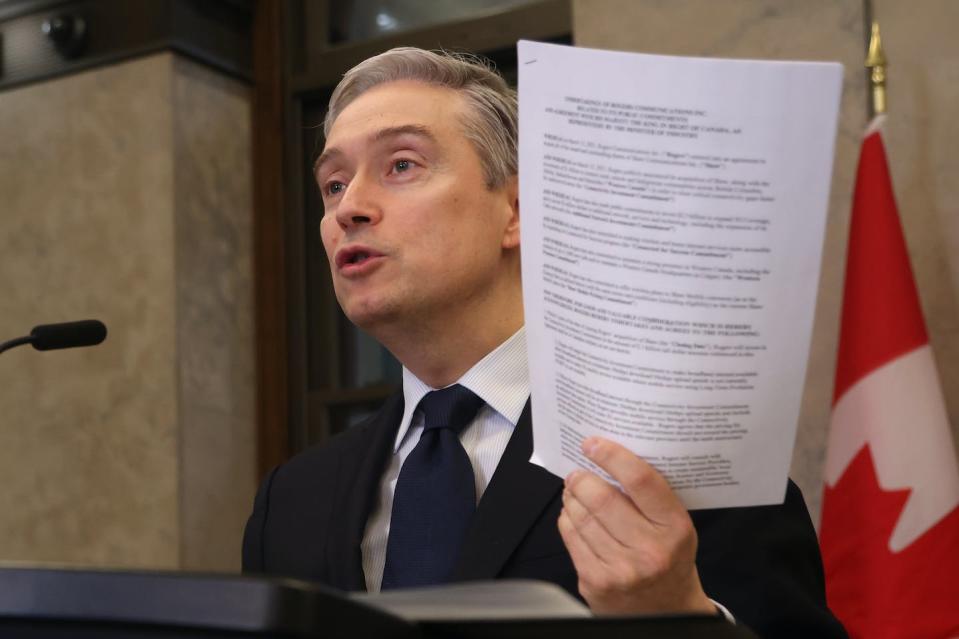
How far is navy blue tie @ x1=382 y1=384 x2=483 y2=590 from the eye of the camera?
173 centimetres

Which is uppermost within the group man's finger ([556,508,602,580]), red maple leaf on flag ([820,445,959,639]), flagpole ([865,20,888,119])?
flagpole ([865,20,888,119])

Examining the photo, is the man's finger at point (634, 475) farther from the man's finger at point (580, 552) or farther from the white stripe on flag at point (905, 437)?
the white stripe on flag at point (905, 437)

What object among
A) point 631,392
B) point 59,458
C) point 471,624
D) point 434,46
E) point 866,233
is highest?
point 434,46

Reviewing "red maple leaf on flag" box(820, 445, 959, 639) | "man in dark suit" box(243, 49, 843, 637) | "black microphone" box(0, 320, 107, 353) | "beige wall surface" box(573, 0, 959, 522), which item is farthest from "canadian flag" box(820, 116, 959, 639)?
"black microphone" box(0, 320, 107, 353)

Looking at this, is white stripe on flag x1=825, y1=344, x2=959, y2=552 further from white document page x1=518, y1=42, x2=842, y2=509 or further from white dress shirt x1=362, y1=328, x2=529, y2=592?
white document page x1=518, y1=42, x2=842, y2=509

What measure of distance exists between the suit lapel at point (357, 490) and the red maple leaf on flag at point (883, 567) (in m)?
1.22

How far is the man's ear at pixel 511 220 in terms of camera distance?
209 cm

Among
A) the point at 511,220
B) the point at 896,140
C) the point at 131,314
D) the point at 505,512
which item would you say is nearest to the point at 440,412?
the point at 505,512

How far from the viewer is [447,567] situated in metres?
1.71

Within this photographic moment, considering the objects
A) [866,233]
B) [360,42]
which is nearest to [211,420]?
[360,42]

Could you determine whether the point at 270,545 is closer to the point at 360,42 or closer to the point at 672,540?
the point at 672,540

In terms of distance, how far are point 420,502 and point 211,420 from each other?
2.60 meters

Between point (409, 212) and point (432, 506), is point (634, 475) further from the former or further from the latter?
point (409, 212)

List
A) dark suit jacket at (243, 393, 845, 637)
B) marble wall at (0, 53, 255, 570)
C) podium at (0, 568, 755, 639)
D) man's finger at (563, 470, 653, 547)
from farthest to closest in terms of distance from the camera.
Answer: marble wall at (0, 53, 255, 570)
dark suit jacket at (243, 393, 845, 637)
man's finger at (563, 470, 653, 547)
podium at (0, 568, 755, 639)
